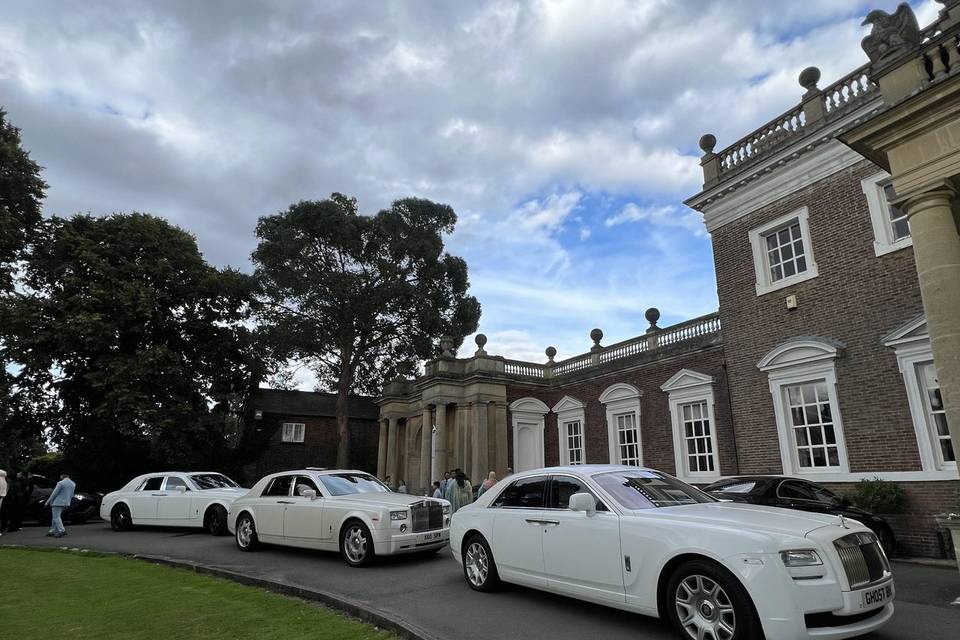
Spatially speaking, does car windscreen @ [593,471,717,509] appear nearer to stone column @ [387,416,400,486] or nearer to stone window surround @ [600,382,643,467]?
stone window surround @ [600,382,643,467]

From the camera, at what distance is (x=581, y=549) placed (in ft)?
18.9

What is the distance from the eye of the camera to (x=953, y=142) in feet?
22.5

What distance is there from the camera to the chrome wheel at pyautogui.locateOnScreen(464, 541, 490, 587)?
7070mm

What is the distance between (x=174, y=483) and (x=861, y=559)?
50.9ft

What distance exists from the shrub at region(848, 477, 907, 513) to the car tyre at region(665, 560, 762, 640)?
28.7 feet

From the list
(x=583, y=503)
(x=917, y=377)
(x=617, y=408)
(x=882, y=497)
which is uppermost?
(x=617, y=408)

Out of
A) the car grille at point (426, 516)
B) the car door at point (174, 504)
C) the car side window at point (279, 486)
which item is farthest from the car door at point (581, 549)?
the car door at point (174, 504)

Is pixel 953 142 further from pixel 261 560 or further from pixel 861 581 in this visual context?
pixel 261 560

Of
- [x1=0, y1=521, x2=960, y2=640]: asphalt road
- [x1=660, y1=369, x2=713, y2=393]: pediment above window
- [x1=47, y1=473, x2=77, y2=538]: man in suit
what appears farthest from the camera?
[x1=660, y1=369, x2=713, y2=393]: pediment above window

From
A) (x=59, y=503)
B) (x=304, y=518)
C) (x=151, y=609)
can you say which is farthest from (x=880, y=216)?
(x=59, y=503)

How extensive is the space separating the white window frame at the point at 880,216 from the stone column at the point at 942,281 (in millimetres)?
5443

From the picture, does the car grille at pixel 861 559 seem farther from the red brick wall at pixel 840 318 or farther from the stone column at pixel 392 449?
the stone column at pixel 392 449

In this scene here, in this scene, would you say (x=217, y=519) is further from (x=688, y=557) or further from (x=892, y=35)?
(x=892, y=35)

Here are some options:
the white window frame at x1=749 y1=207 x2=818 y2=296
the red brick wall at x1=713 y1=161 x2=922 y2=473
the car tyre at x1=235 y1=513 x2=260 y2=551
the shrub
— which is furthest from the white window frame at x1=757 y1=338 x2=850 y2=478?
the car tyre at x1=235 y1=513 x2=260 y2=551
